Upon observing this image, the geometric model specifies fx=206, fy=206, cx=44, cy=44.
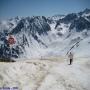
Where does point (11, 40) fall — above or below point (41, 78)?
above

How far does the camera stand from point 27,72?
19.9 meters

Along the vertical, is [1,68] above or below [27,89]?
above

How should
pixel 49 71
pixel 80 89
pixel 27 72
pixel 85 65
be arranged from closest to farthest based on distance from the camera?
pixel 80 89 → pixel 27 72 → pixel 49 71 → pixel 85 65

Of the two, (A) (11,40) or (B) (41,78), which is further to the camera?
(A) (11,40)

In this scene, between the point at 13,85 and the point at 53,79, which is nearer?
the point at 13,85

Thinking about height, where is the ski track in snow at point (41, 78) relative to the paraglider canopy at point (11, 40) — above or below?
below

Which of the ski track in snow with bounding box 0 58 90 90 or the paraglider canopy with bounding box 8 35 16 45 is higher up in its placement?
the paraglider canopy with bounding box 8 35 16 45

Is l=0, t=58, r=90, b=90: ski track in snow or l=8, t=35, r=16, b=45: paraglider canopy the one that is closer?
l=0, t=58, r=90, b=90: ski track in snow

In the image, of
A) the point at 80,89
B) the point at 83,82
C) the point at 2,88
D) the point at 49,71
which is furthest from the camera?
the point at 49,71

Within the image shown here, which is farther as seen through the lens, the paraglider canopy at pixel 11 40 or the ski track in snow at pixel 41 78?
the paraglider canopy at pixel 11 40

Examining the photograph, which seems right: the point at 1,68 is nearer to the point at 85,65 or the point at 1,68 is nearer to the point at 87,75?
the point at 87,75

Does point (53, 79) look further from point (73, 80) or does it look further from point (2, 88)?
point (2, 88)

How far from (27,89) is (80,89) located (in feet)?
14.3

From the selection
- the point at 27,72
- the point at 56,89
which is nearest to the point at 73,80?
the point at 56,89
